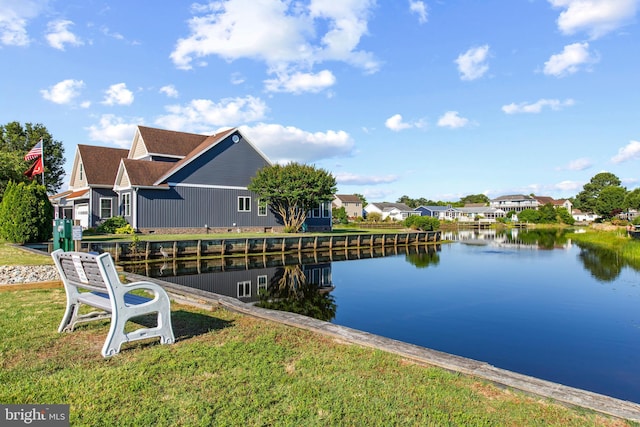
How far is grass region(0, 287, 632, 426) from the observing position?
11.5 ft

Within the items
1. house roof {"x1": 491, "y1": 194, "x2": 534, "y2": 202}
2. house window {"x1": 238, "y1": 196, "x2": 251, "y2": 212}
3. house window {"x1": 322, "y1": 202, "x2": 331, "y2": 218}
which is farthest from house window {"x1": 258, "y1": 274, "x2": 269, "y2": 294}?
house roof {"x1": 491, "y1": 194, "x2": 534, "y2": 202}

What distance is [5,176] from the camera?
101ft

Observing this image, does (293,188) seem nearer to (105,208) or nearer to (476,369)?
(105,208)

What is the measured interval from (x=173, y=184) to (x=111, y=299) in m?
25.0

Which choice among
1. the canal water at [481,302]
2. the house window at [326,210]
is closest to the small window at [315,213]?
the house window at [326,210]

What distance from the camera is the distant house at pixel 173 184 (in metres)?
27.8

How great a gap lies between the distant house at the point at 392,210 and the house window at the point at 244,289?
80.6 metres

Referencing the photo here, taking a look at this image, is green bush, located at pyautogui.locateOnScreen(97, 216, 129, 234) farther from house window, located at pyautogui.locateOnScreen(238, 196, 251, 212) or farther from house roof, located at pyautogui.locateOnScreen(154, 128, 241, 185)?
house window, located at pyautogui.locateOnScreen(238, 196, 251, 212)

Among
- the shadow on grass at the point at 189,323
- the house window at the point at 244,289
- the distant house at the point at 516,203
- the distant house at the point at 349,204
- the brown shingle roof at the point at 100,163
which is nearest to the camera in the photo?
the shadow on grass at the point at 189,323

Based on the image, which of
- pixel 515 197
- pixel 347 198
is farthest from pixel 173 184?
pixel 515 197

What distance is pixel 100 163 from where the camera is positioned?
32156mm

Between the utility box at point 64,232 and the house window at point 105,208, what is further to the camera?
the house window at point 105,208

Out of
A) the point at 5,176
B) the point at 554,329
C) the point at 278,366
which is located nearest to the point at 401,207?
the point at 5,176

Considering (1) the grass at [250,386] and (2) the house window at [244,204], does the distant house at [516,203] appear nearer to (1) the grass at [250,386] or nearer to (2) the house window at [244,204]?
(2) the house window at [244,204]
